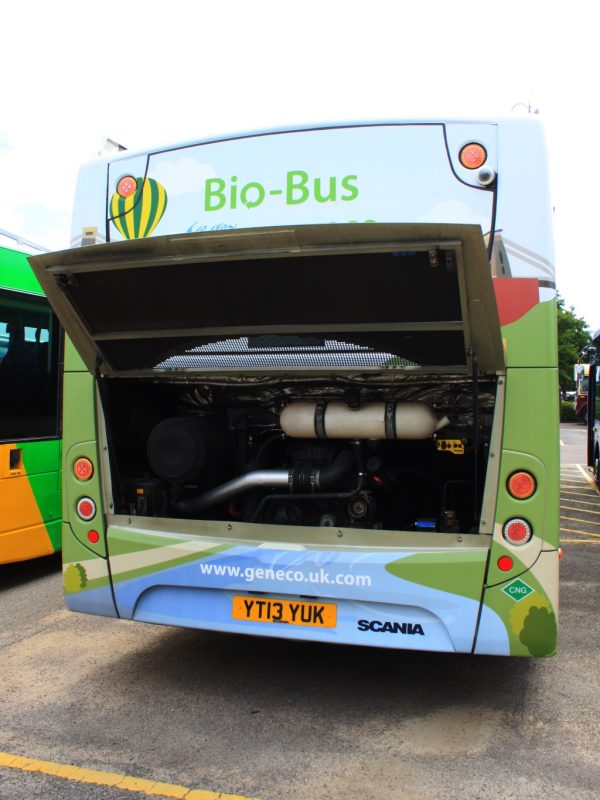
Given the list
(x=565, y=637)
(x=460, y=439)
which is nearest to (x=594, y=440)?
(x=565, y=637)

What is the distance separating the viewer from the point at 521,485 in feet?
11.9

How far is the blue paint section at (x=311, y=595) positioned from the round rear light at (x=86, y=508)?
475mm

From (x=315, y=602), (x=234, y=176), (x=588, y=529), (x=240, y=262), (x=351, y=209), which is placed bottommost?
(x=588, y=529)

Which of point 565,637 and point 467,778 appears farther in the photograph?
point 565,637

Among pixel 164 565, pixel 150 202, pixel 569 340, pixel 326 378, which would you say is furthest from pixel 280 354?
pixel 569 340

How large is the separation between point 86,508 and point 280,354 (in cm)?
155

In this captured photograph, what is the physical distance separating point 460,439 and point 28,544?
4.30 metres

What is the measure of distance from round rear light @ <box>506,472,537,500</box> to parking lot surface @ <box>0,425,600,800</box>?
1.22 meters

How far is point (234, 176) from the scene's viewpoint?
13.6 feet

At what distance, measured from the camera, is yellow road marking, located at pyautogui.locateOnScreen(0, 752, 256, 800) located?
10.3 feet

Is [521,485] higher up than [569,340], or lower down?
lower down

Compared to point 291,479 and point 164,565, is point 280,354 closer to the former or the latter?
point 291,479

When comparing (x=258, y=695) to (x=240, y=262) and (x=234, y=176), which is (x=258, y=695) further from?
(x=234, y=176)

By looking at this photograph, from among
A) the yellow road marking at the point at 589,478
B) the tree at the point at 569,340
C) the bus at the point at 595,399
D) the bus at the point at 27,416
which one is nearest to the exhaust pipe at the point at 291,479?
the bus at the point at 27,416
